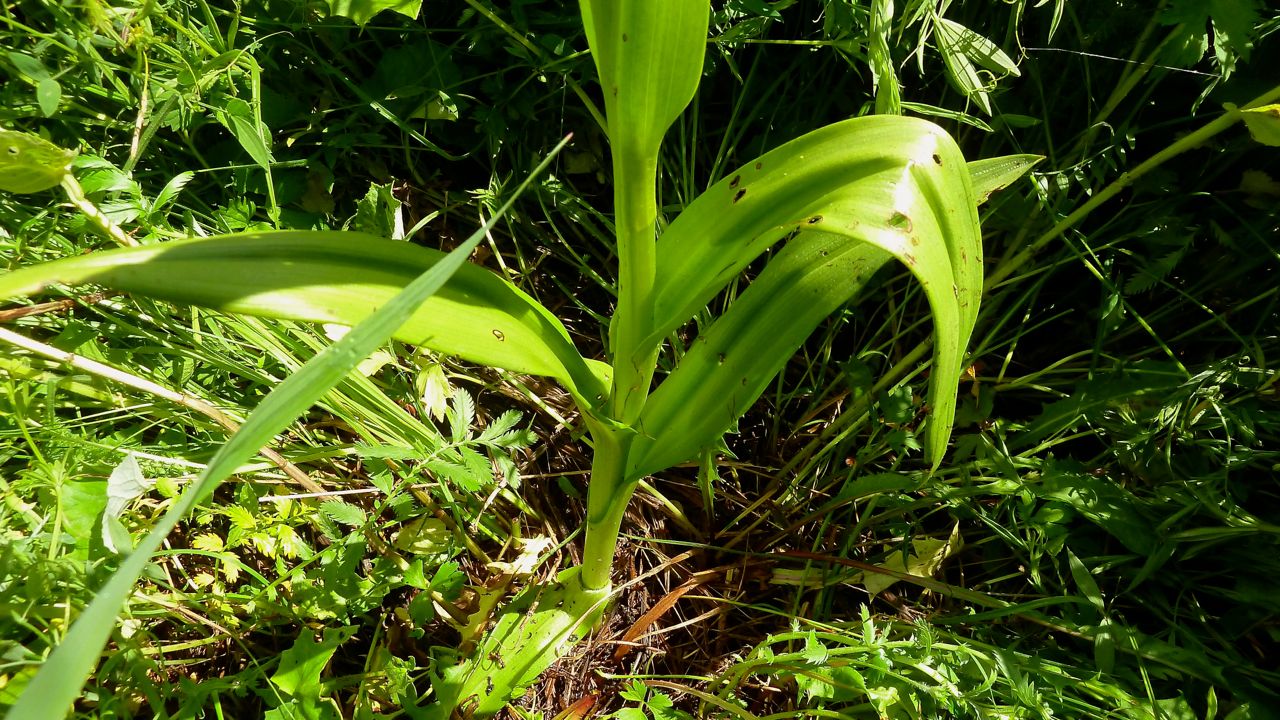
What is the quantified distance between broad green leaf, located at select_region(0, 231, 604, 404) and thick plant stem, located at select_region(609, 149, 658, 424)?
6 cm

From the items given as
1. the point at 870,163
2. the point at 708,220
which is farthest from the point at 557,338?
the point at 870,163

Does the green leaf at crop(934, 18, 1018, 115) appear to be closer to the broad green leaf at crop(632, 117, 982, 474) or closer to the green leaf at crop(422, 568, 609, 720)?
the broad green leaf at crop(632, 117, 982, 474)

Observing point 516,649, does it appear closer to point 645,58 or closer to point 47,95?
point 645,58

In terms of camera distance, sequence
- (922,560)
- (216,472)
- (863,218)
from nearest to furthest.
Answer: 1. (216,472)
2. (863,218)
3. (922,560)

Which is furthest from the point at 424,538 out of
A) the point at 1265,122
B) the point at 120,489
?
the point at 1265,122

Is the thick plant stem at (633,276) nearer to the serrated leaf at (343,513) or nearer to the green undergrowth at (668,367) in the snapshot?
the green undergrowth at (668,367)

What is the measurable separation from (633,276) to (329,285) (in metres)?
0.25

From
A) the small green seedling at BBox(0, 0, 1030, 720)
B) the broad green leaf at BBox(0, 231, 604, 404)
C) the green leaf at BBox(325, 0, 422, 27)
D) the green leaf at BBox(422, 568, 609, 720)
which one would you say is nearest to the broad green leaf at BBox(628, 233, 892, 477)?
the small green seedling at BBox(0, 0, 1030, 720)

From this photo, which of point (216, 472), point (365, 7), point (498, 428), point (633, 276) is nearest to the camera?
point (216, 472)

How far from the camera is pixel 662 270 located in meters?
0.67

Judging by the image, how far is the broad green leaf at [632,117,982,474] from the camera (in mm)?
536

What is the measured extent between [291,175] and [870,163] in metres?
0.84

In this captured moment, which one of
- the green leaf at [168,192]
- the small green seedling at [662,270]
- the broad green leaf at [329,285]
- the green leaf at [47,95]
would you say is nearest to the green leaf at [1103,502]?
the small green seedling at [662,270]

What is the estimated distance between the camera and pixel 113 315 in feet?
2.89
